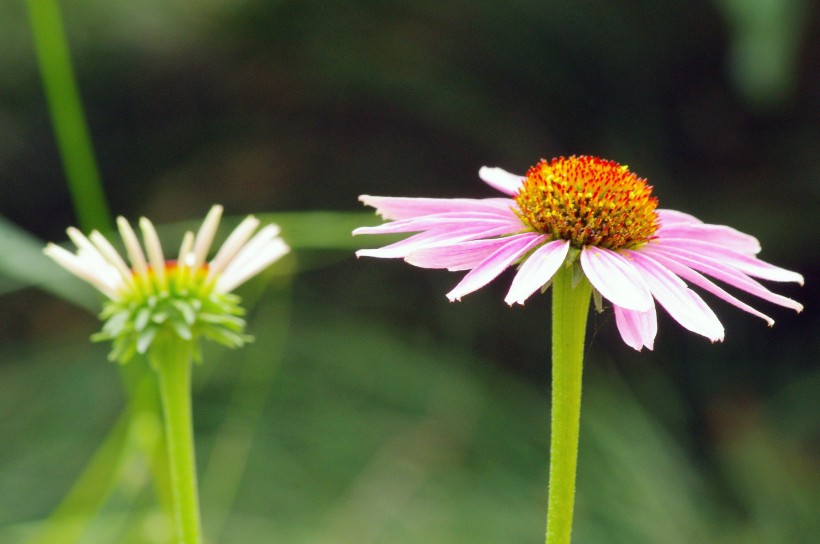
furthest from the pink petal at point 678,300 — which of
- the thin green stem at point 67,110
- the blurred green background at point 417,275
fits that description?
the blurred green background at point 417,275

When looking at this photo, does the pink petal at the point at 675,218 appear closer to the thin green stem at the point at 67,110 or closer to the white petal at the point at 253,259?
the white petal at the point at 253,259

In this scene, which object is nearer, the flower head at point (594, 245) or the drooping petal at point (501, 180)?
the flower head at point (594, 245)

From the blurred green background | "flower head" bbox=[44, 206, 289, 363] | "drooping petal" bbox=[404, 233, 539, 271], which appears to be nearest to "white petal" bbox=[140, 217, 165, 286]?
"flower head" bbox=[44, 206, 289, 363]

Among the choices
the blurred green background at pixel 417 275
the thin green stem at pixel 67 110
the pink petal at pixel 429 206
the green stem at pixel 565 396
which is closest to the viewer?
the green stem at pixel 565 396

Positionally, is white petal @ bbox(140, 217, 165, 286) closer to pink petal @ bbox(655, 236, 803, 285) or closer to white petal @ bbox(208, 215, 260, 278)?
white petal @ bbox(208, 215, 260, 278)

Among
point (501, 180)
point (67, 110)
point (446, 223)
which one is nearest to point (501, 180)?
point (501, 180)

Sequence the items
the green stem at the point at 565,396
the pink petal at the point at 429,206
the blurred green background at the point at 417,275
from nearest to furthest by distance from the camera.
A: the green stem at the point at 565,396
the pink petal at the point at 429,206
the blurred green background at the point at 417,275
